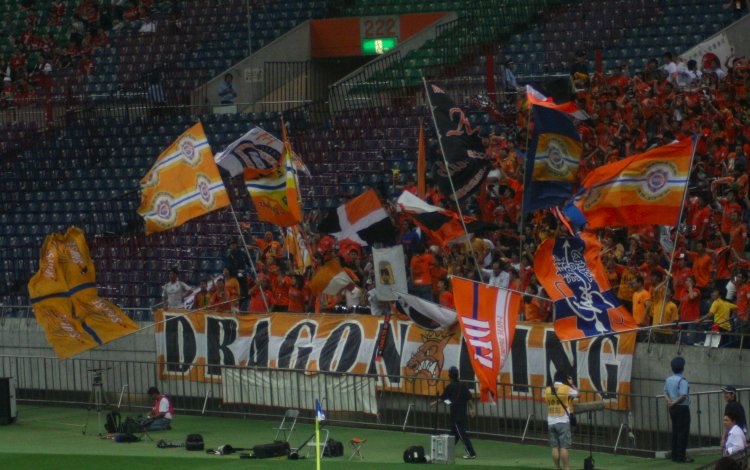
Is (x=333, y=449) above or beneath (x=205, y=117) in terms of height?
beneath

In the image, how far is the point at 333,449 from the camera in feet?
77.3

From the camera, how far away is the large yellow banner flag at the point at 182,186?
27078 millimetres

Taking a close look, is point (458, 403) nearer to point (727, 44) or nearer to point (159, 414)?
point (159, 414)

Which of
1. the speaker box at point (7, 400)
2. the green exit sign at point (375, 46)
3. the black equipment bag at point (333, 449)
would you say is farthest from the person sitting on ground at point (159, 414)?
the green exit sign at point (375, 46)

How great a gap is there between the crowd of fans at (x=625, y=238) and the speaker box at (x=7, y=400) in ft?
12.8

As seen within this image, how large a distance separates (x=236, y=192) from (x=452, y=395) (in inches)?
523

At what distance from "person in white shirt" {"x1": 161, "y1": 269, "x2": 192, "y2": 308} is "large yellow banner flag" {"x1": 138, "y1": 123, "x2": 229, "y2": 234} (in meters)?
3.25

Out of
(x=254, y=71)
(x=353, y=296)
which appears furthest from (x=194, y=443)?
(x=254, y=71)

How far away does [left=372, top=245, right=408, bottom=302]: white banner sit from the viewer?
1005 inches

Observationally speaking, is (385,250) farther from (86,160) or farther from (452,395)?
(86,160)

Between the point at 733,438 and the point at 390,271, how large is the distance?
8.47 m

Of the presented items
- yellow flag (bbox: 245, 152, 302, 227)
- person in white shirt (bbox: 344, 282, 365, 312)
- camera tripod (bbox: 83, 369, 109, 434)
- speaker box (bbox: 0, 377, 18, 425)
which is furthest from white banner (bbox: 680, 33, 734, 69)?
speaker box (bbox: 0, 377, 18, 425)

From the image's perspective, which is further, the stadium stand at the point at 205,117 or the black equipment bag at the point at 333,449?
A: the stadium stand at the point at 205,117

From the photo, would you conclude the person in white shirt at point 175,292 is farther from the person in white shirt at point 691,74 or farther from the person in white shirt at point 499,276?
the person in white shirt at point 691,74
